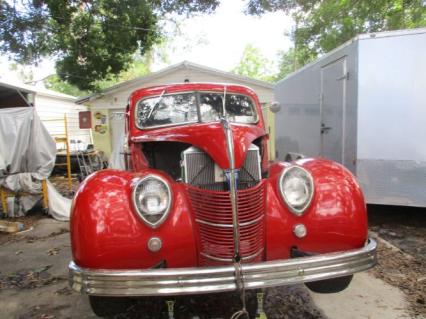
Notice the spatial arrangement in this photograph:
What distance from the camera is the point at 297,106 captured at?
891cm

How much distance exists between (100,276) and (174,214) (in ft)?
2.09

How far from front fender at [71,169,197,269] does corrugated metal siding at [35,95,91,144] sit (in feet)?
44.4

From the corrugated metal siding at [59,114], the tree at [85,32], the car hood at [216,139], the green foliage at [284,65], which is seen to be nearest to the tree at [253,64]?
the green foliage at [284,65]

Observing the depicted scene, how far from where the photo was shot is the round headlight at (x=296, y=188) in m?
2.93

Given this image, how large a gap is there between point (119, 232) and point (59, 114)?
16.7 m

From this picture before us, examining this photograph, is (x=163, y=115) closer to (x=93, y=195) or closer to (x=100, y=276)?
(x=93, y=195)

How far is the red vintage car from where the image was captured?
2.48m

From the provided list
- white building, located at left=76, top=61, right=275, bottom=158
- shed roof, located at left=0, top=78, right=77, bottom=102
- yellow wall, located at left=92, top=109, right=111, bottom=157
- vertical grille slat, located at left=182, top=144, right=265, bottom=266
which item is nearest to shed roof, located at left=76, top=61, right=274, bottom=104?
white building, located at left=76, top=61, right=275, bottom=158

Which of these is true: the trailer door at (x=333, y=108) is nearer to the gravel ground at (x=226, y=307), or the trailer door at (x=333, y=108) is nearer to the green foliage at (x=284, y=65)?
the gravel ground at (x=226, y=307)

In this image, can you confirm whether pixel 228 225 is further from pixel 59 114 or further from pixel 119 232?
pixel 59 114

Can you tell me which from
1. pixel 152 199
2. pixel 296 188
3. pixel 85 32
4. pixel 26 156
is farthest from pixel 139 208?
pixel 85 32

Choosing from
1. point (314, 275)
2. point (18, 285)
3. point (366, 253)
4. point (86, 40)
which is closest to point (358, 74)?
point (366, 253)

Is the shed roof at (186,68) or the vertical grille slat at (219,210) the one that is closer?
the vertical grille slat at (219,210)

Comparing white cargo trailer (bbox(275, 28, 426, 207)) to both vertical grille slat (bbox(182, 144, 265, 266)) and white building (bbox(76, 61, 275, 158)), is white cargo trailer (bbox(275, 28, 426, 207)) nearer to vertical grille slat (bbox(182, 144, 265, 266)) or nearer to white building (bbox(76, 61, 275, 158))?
vertical grille slat (bbox(182, 144, 265, 266))
